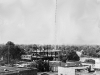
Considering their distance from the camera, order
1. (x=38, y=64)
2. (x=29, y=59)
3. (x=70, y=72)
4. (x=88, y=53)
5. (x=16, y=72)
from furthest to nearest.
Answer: (x=88, y=53), (x=29, y=59), (x=38, y=64), (x=70, y=72), (x=16, y=72)

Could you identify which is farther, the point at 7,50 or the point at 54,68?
the point at 7,50

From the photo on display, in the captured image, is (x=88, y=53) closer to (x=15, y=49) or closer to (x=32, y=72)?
(x=15, y=49)

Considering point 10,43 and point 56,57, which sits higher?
point 10,43

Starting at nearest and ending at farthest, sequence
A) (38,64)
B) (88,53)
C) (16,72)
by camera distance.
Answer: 1. (16,72)
2. (38,64)
3. (88,53)

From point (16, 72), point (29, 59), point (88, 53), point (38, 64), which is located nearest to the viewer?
point (16, 72)

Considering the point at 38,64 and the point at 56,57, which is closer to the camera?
the point at 38,64

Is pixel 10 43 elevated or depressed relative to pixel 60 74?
elevated

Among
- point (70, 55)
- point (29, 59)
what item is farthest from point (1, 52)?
point (70, 55)

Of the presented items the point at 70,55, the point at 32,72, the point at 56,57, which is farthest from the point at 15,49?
the point at 32,72

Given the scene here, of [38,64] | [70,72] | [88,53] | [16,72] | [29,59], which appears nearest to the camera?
[16,72]

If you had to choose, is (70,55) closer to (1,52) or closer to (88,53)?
(1,52)
